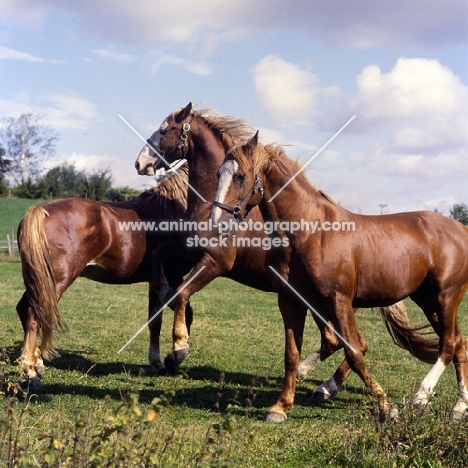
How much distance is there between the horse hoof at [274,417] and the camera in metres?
5.76

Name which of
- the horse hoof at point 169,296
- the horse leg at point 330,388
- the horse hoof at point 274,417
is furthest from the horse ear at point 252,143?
the horse hoof at point 169,296

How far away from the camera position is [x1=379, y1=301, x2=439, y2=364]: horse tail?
24.5ft

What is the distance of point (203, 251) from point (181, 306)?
2.27ft

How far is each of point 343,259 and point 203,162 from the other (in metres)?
2.70

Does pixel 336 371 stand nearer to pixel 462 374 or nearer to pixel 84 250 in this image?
pixel 462 374

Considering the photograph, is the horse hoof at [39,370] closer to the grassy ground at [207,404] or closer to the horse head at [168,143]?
the grassy ground at [207,404]

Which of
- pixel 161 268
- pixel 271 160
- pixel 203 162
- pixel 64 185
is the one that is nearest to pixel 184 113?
pixel 203 162

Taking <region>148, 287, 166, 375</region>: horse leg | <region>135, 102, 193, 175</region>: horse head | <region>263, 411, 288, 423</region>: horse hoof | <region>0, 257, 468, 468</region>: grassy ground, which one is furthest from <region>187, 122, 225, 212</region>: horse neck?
<region>263, 411, 288, 423</region>: horse hoof

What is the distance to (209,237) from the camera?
7.60 meters

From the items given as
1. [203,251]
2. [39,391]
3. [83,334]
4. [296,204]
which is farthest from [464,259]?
[83,334]

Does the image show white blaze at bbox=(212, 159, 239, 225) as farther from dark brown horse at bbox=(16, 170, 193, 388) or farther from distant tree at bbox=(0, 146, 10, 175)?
distant tree at bbox=(0, 146, 10, 175)

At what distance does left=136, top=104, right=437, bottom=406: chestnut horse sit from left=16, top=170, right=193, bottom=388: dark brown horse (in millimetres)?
375

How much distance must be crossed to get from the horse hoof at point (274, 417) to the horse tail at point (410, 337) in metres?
2.31

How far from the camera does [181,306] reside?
7363 mm
